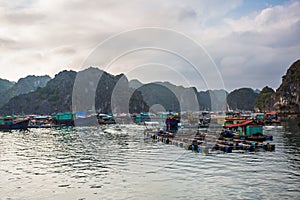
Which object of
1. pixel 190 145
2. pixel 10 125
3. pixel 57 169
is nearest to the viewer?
pixel 57 169

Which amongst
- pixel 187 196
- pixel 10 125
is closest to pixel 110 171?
pixel 187 196

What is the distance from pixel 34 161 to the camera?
4784cm

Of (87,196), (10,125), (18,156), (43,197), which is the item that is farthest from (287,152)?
(10,125)

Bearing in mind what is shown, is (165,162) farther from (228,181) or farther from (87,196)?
(87,196)

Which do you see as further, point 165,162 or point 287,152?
point 287,152

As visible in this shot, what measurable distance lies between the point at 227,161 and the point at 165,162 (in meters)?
8.95

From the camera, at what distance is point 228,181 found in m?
31.8

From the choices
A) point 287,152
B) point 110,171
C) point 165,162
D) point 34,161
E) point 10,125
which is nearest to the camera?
point 110,171

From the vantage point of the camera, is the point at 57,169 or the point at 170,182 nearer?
the point at 170,182

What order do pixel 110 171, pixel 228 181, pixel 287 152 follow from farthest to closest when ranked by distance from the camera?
1. pixel 287 152
2. pixel 110 171
3. pixel 228 181

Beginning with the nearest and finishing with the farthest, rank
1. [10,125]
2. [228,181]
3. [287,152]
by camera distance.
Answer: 1. [228,181]
2. [287,152]
3. [10,125]

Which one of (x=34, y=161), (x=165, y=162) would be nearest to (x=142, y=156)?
(x=165, y=162)

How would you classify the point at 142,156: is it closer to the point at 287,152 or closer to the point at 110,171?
the point at 110,171

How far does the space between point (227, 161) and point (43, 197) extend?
26.0 meters
